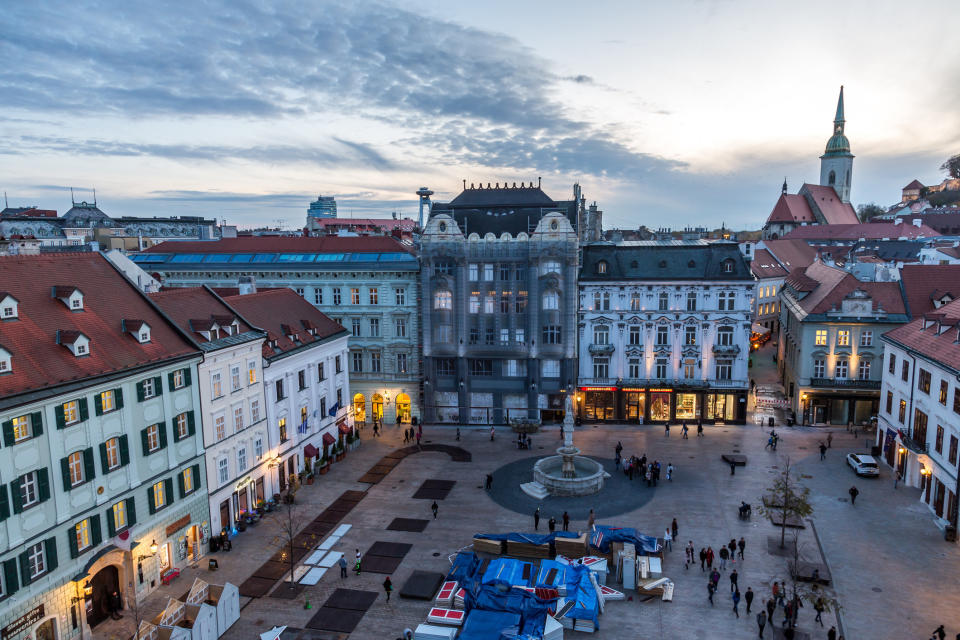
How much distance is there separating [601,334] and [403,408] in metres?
22.4

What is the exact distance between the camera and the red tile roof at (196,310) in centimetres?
3947

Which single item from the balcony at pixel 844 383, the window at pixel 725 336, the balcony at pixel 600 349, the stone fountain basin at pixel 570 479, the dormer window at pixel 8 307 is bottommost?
the stone fountain basin at pixel 570 479

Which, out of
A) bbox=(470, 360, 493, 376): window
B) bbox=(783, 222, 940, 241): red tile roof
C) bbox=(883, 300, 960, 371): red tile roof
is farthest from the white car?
bbox=(783, 222, 940, 241): red tile roof

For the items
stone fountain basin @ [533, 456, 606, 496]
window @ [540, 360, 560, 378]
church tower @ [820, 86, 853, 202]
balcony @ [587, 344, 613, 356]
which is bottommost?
stone fountain basin @ [533, 456, 606, 496]

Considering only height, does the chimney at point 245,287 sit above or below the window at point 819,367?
above

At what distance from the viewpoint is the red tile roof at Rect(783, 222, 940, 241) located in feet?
465

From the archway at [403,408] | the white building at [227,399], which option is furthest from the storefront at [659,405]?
the white building at [227,399]

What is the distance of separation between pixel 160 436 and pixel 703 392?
163 ft

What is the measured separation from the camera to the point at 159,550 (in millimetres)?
34844

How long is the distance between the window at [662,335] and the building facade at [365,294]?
24797mm

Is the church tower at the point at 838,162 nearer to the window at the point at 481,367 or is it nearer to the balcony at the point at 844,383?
the balcony at the point at 844,383

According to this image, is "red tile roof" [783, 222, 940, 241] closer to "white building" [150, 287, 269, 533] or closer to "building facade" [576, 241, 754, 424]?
"building facade" [576, 241, 754, 424]

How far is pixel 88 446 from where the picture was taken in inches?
1190

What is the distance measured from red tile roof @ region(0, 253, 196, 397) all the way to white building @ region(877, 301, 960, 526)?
4807 centimetres
